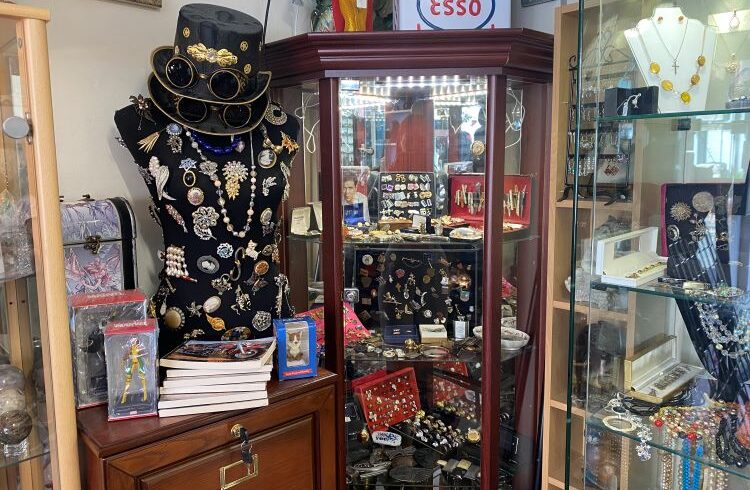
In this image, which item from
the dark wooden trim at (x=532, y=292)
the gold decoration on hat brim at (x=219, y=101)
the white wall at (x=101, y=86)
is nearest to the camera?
the gold decoration on hat brim at (x=219, y=101)

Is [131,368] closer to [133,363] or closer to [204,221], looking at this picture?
[133,363]

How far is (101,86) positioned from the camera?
1.60 meters

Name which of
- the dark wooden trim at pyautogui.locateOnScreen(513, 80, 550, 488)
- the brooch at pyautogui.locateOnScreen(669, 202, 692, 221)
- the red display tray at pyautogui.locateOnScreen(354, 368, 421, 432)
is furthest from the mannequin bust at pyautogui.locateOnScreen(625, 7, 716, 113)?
the red display tray at pyautogui.locateOnScreen(354, 368, 421, 432)

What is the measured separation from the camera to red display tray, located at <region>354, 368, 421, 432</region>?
1869mm

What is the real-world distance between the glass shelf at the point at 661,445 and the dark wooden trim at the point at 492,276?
1.32 feet

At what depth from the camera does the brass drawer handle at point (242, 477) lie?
134 centimetres

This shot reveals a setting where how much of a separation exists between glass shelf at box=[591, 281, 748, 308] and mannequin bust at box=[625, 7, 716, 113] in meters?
0.36

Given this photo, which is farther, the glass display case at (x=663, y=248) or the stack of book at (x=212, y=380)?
the stack of book at (x=212, y=380)

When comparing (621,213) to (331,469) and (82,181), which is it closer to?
(331,469)

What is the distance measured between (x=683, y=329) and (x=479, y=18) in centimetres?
99

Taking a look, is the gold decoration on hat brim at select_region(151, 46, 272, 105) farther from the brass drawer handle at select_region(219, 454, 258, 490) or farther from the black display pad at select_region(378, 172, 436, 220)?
the brass drawer handle at select_region(219, 454, 258, 490)

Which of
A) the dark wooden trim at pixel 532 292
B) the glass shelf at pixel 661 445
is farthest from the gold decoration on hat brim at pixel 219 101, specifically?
the glass shelf at pixel 661 445

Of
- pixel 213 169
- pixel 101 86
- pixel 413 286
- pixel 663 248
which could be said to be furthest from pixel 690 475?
pixel 101 86

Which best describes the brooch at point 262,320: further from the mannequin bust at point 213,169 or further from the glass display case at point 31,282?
the glass display case at point 31,282
